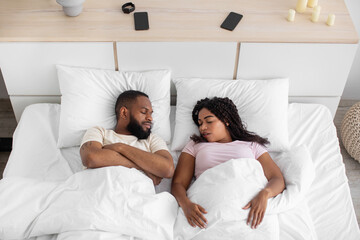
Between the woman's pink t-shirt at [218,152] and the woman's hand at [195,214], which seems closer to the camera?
the woman's hand at [195,214]

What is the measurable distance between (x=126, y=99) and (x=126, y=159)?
1.08ft

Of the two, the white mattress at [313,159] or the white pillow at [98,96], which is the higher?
the white pillow at [98,96]

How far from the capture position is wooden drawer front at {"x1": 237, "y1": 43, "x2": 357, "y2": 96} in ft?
7.25

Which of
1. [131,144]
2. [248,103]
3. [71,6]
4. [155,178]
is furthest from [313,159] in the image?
[71,6]

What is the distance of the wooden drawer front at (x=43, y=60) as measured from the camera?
2.19 meters

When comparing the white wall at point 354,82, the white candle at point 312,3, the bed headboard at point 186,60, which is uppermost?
the white candle at point 312,3

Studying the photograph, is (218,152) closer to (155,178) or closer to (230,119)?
(230,119)

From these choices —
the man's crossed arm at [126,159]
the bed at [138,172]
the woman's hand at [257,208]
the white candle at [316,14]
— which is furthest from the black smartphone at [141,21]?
the woman's hand at [257,208]

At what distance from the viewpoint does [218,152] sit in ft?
6.54

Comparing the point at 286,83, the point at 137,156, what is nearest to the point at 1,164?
the point at 137,156

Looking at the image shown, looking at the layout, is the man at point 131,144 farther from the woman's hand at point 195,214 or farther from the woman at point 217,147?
the woman's hand at point 195,214

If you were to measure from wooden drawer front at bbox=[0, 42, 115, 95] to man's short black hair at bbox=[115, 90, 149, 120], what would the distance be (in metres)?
0.25

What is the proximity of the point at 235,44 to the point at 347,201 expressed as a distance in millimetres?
935

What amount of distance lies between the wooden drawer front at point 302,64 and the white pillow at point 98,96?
459 mm
